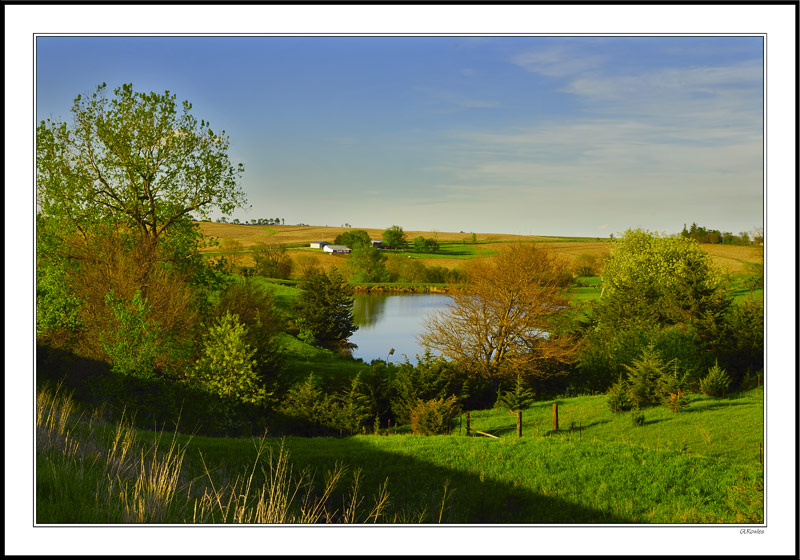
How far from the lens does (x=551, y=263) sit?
110 feet

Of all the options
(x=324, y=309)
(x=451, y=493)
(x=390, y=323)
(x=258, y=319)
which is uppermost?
(x=258, y=319)

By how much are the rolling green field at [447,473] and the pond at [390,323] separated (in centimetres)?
2368

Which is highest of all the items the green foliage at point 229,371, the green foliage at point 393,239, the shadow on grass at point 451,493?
the green foliage at point 393,239

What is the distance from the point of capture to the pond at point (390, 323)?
42750 mm

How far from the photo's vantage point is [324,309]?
4234cm

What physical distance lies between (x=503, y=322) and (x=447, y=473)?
19.3 m

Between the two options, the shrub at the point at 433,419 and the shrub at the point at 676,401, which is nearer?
the shrub at the point at 433,419

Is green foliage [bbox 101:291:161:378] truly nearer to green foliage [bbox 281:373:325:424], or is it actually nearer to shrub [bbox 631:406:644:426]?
green foliage [bbox 281:373:325:424]

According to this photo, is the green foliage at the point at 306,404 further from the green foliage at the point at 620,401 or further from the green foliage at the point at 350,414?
the green foliage at the point at 620,401

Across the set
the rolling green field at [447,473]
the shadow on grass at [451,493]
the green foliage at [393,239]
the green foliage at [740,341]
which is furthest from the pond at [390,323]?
the shadow on grass at [451,493]

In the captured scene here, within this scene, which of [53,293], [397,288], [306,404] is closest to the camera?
[306,404]

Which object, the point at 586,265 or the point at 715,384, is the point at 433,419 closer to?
the point at 715,384

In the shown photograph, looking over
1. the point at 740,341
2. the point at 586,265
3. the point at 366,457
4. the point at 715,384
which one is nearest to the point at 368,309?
the point at 586,265

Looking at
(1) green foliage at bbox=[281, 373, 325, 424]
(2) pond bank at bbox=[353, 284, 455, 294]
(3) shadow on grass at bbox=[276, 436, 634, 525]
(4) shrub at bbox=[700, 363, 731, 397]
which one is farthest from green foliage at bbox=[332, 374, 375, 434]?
(2) pond bank at bbox=[353, 284, 455, 294]
